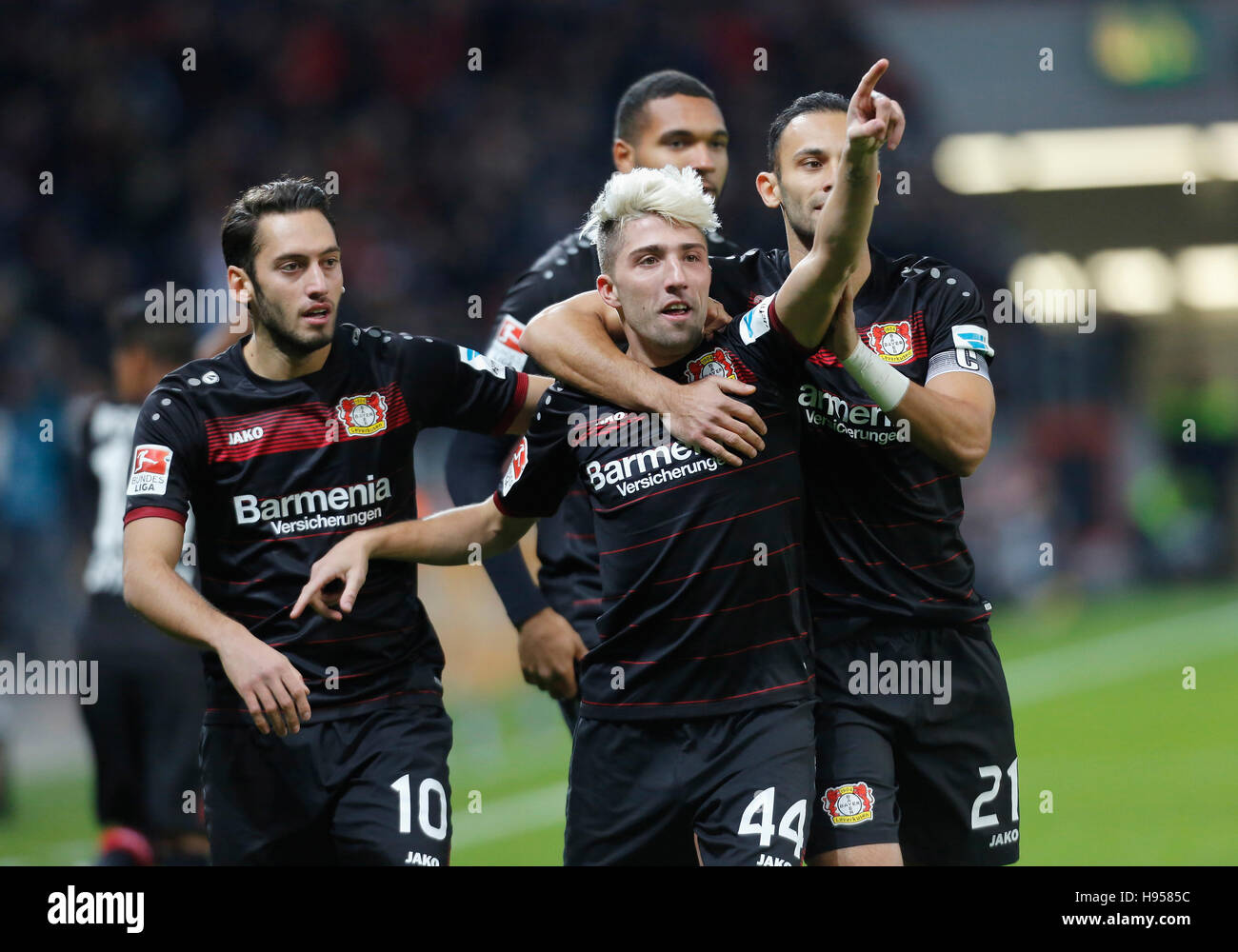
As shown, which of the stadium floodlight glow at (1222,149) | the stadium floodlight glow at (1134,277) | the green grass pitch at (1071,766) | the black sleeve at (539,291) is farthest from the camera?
the stadium floodlight glow at (1134,277)

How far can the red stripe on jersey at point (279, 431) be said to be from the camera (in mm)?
4738

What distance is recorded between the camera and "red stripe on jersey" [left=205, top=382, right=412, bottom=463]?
4.74m

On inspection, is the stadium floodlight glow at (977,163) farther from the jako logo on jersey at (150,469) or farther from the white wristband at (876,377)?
the jako logo on jersey at (150,469)

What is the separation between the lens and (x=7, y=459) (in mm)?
13547

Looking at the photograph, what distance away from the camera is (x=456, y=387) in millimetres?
5031

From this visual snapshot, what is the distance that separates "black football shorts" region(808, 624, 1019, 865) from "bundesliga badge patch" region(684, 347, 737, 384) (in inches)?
32.6

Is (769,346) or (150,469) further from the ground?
(769,346)

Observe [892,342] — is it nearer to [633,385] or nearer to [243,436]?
[633,385]

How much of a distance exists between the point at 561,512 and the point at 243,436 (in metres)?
1.35

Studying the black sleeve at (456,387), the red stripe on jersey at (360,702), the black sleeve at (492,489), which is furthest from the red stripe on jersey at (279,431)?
the black sleeve at (492,489)

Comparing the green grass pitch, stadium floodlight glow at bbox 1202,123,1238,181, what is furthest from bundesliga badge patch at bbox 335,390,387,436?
stadium floodlight glow at bbox 1202,123,1238,181

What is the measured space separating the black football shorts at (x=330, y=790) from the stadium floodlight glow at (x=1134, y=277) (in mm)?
24599

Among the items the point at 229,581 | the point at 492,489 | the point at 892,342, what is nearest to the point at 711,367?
the point at 892,342
